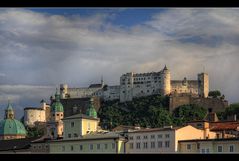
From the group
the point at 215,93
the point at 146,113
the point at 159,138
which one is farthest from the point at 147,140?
the point at 215,93

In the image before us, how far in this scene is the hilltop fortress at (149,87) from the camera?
77.4 meters

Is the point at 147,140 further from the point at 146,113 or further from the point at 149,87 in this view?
the point at 149,87

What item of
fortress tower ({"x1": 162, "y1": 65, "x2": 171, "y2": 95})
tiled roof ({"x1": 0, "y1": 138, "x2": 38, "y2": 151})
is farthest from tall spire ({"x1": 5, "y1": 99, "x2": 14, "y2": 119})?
fortress tower ({"x1": 162, "y1": 65, "x2": 171, "y2": 95})

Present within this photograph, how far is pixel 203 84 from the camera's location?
78250mm

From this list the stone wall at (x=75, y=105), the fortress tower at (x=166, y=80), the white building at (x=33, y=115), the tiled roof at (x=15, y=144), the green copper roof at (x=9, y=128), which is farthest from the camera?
the fortress tower at (x=166, y=80)

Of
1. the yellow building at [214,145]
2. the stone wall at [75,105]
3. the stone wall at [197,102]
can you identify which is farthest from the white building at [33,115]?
the yellow building at [214,145]

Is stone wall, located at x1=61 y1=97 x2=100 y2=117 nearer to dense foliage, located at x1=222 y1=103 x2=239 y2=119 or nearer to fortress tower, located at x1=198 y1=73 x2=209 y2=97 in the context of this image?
fortress tower, located at x1=198 y1=73 x2=209 y2=97

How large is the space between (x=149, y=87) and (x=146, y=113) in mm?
8813

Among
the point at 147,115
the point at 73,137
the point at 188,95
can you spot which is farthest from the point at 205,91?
the point at 73,137

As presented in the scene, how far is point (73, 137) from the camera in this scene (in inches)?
1198

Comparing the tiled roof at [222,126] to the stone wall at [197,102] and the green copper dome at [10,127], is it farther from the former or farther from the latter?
the stone wall at [197,102]
